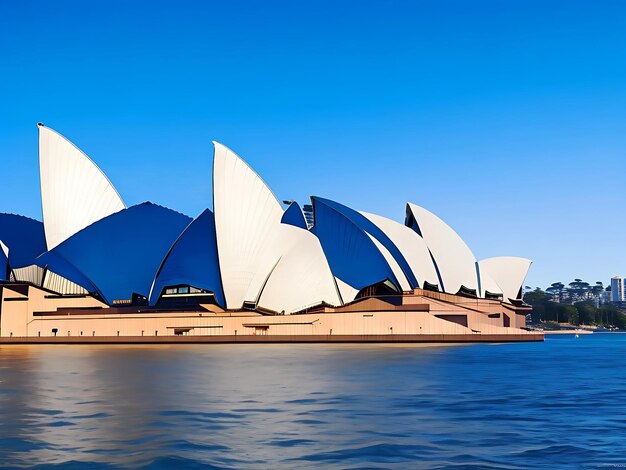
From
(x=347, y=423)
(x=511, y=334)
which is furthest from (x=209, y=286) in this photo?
(x=347, y=423)

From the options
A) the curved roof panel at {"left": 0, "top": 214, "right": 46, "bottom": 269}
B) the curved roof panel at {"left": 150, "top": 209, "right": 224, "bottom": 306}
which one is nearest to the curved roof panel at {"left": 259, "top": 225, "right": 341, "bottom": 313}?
the curved roof panel at {"left": 150, "top": 209, "right": 224, "bottom": 306}

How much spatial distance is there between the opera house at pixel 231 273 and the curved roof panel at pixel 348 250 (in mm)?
103

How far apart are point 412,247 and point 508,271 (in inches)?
669

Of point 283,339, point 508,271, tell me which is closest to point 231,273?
point 283,339

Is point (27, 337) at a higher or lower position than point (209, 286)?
lower

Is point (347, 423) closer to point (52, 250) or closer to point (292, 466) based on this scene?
point (292, 466)

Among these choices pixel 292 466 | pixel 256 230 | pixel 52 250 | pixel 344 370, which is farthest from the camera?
Answer: pixel 52 250

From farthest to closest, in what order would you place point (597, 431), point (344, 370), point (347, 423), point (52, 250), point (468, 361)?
point (52, 250) < point (468, 361) < point (344, 370) < point (347, 423) < point (597, 431)

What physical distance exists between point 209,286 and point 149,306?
682 centimetres

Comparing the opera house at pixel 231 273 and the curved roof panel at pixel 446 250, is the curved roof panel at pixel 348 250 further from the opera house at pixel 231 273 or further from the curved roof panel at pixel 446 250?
the curved roof panel at pixel 446 250

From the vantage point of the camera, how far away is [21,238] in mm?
75000

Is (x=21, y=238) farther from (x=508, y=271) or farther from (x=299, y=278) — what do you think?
(x=508, y=271)

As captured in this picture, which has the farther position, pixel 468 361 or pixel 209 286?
pixel 209 286

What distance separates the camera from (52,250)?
66.9 m
